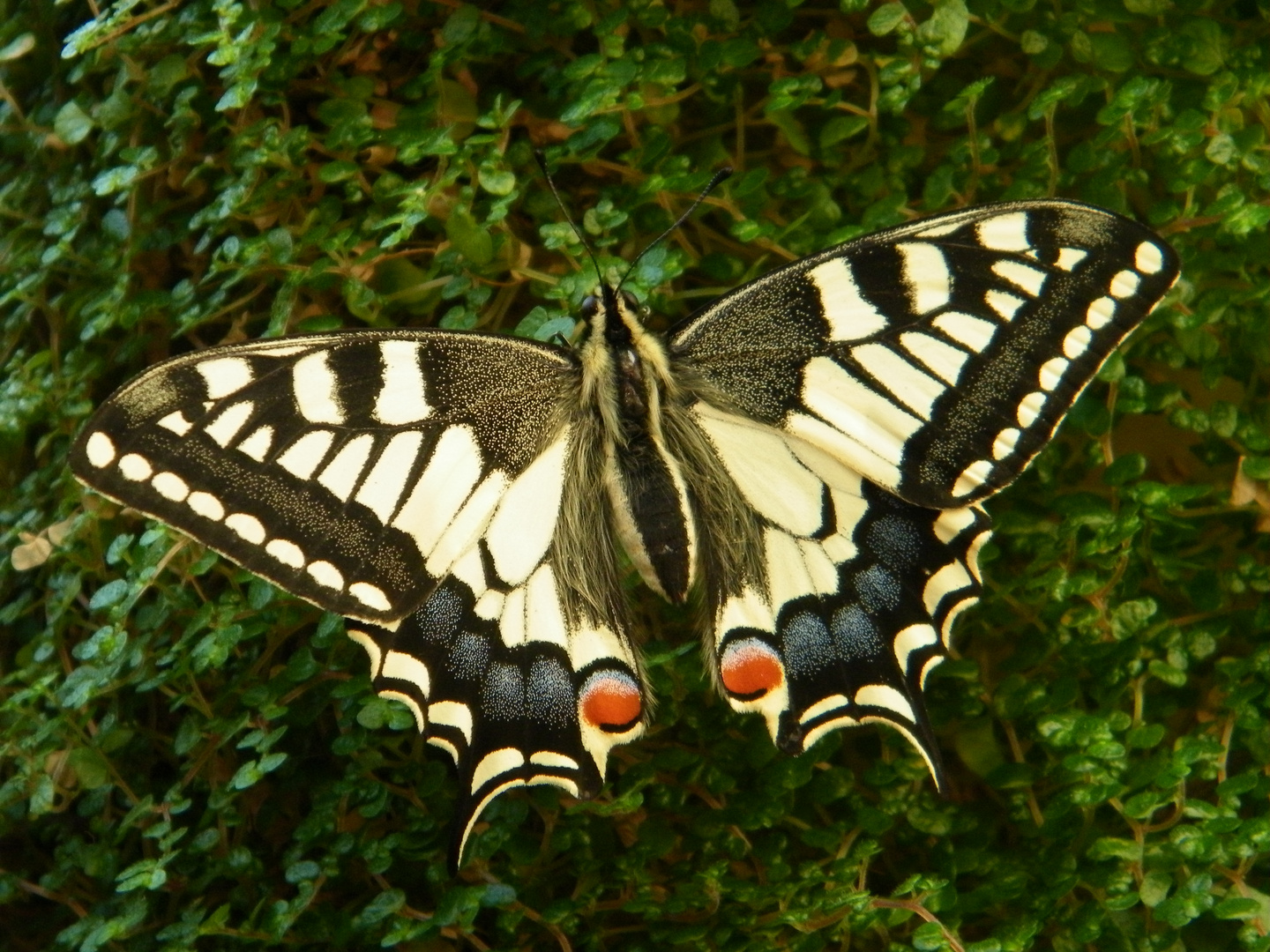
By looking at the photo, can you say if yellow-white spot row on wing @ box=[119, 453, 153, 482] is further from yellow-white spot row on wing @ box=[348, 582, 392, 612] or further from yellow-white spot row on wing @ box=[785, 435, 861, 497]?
yellow-white spot row on wing @ box=[785, 435, 861, 497]

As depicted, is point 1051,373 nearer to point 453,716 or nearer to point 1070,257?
point 1070,257

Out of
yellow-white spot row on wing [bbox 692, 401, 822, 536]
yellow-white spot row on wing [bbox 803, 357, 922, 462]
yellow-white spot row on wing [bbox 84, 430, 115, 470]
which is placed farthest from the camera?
yellow-white spot row on wing [bbox 692, 401, 822, 536]

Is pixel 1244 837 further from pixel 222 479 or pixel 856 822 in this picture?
pixel 222 479

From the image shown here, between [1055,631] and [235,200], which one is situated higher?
[235,200]

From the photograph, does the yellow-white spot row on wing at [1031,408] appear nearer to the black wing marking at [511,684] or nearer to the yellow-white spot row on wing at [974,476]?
the yellow-white spot row on wing at [974,476]

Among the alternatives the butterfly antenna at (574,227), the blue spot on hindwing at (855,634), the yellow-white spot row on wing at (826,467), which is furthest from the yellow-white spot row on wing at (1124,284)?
the butterfly antenna at (574,227)

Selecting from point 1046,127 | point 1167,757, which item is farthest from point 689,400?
point 1167,757

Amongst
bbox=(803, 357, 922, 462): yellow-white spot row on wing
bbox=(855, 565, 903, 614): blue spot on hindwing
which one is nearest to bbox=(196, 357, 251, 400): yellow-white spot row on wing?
bbox=(803, 357, 922, 462): yellow-white spot row on wing
